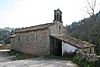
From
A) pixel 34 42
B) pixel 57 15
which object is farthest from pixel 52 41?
pixel 57 15

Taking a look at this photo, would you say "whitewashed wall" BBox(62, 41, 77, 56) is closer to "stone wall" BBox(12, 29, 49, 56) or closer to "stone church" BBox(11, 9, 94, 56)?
"stone church" BBox(11, 9, 94, 56)

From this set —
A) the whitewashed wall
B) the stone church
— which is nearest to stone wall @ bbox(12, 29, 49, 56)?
the stone church

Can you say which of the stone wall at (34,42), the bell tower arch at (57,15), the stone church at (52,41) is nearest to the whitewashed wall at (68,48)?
the stone church at (52,41)

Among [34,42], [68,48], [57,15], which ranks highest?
[57,15]

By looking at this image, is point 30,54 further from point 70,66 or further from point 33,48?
point 70,66

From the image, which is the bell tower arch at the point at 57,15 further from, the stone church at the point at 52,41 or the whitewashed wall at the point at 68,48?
the whitewashed wall at the point at 68,48

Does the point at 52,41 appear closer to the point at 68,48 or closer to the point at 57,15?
the point at 68,48

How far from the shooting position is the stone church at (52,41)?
101 feet

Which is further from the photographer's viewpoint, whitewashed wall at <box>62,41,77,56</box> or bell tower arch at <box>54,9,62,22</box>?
bell tower arch at <box>54,9,62,22</box>

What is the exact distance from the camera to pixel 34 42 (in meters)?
35.9

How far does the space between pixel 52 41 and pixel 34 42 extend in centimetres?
425

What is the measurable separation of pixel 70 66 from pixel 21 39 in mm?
22347

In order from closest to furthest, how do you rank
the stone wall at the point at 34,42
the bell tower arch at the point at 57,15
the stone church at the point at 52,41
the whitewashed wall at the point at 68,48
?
the whitewashed wall at the point at 68,48, the stone church at the point at 52,41, the stone wall at the point at 34,42, the bell tower arch at the point at 57,15

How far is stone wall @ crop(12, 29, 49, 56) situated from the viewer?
110 ft
